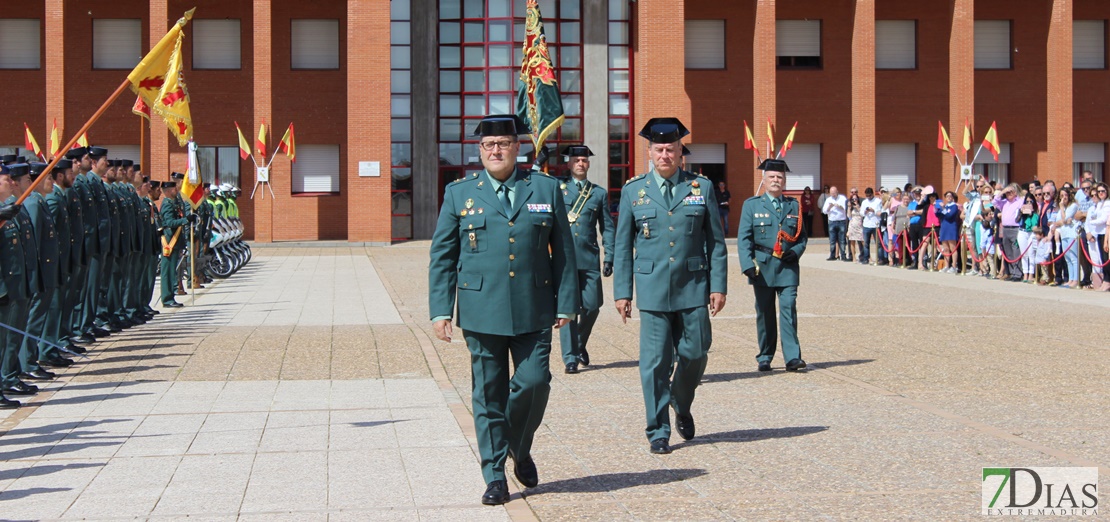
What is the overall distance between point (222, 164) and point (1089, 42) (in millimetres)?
30358

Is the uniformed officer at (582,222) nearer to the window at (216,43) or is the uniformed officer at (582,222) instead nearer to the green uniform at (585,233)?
the green uniform at (585,233)

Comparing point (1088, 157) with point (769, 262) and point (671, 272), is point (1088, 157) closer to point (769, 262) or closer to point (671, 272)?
point (769, 262)

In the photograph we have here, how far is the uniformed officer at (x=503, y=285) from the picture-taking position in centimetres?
681

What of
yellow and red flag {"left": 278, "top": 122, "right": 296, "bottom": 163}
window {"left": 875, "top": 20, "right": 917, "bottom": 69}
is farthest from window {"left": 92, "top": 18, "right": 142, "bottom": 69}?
window {"left": 875, "top": 20, "right": 917, "bottom": 69}

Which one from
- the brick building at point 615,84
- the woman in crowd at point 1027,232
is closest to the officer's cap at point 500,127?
the woman in crowd at point 1027,232

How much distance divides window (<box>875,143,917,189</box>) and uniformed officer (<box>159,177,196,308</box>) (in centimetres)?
2824

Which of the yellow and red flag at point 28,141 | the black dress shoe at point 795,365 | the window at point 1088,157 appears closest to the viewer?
the black dress shoe at point 795,365

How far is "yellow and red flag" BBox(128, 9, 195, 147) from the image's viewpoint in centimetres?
1402

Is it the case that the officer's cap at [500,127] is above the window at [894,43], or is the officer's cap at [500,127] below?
below

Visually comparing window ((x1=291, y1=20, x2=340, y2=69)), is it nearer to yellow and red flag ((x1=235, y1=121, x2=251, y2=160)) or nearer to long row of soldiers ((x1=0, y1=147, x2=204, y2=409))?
yellow and red flag ((x1=235, y1=121, x2=251, y2=160))

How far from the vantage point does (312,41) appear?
43.5m

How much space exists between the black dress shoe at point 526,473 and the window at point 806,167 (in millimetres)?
38524

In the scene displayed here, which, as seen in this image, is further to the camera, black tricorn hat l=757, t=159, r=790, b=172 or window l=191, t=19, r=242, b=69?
window l=191, t=19, r=242, b=69

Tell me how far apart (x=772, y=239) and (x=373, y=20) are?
3042cm
